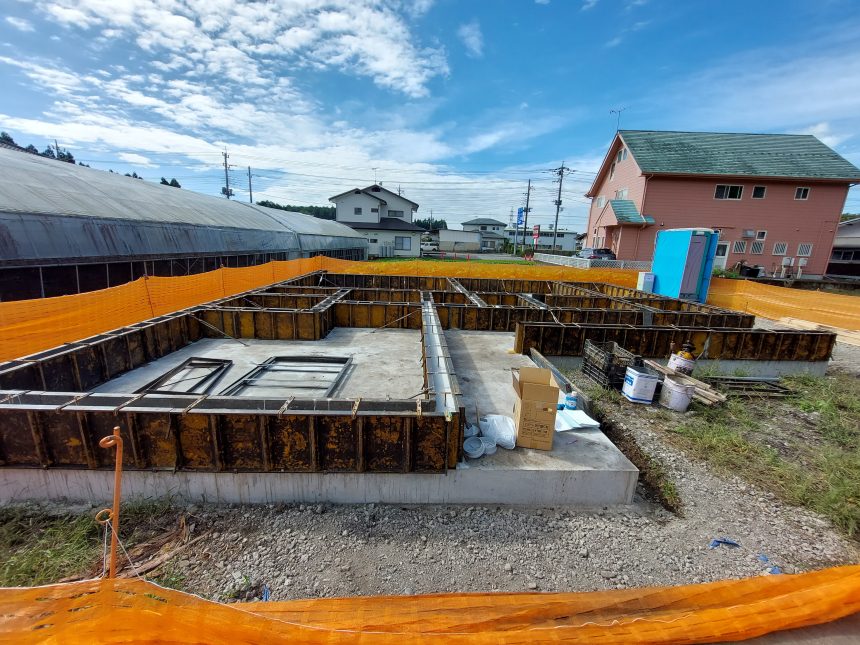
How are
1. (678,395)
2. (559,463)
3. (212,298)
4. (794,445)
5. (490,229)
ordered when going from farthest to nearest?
(490,229) → (212,298) → (678,395) → (794,445) → (559,463)

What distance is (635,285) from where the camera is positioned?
22.0 meters

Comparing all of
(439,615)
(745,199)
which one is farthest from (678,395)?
(745,199)

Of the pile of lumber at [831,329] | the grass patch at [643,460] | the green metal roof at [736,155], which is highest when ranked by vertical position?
the green metal roof at [736,155]

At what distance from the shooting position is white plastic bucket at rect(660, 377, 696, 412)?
737 centimetres

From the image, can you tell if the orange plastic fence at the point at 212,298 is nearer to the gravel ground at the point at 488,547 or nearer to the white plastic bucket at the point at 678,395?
the gravel ground at the point at 488,547

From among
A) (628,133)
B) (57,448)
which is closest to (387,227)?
(628,133)

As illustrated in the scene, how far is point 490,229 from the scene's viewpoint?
321 ft

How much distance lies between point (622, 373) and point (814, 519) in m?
3.88

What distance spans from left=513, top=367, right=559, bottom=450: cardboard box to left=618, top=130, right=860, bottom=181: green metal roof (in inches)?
1137

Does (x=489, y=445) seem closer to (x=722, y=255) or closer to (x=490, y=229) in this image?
(x=722, y=255)

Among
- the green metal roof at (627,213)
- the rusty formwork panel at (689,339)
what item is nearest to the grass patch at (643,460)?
the rusty formwork panel at (689,339)

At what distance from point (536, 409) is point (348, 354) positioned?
537 cm

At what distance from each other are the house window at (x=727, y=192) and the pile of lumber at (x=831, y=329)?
1701 cm

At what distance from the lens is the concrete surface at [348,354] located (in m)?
7.23
